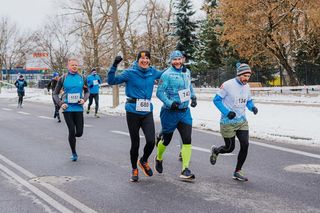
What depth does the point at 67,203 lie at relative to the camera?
6070 millimetres

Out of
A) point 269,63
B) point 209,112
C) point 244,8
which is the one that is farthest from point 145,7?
point 209,112

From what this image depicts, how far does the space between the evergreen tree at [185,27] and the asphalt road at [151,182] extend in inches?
1429

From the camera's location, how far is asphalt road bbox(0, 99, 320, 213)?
5.91 metres

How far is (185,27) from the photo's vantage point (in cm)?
4681

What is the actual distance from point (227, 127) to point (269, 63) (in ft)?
105

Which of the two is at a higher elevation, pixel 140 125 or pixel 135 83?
pixel 135 83

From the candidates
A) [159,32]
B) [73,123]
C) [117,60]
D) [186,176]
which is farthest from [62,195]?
[159,32]

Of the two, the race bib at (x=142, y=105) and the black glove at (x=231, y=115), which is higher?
the race bib at (x=142, y=105)

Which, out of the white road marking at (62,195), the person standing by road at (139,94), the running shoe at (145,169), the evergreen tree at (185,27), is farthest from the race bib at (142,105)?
the evergreen tree at (185,27)

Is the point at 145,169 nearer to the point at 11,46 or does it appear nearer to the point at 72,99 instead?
the point at 72,99

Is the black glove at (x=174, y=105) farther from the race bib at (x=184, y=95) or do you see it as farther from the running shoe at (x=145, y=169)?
the running shoe at (x=145, y=169)

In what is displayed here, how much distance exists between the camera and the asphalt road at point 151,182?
5906mm

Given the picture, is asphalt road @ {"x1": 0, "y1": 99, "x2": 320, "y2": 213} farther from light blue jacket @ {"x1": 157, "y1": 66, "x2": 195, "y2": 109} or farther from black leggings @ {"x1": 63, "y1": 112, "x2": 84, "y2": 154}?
light blue jacket @ {"x1": 157, "y1": 66, "x2": 195, "y2": 109}

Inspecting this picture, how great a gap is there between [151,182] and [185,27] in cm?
4059
